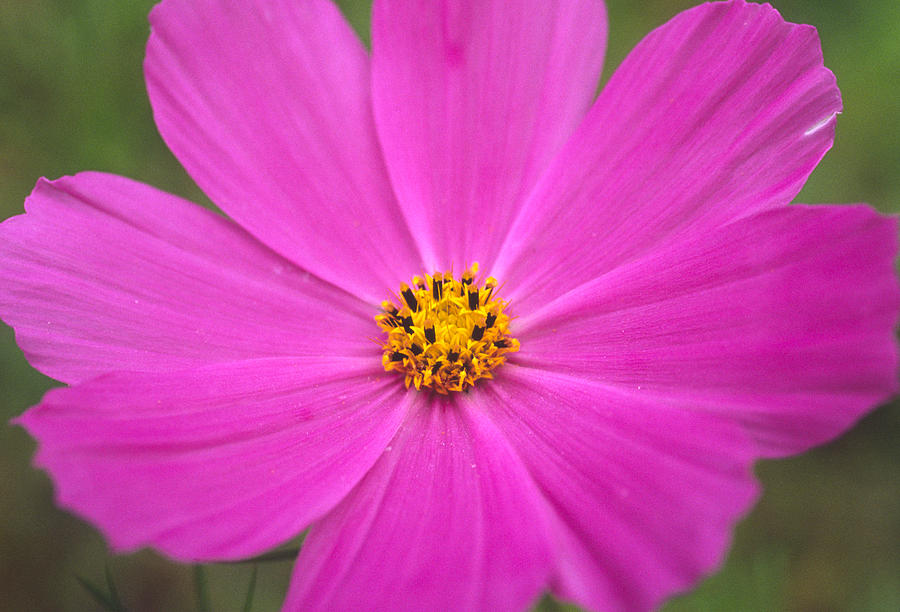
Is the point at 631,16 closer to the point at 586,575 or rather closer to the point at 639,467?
the point at 639,467

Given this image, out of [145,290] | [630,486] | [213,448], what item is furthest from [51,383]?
[630,486]

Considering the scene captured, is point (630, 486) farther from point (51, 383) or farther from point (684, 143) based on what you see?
point (51, 383)

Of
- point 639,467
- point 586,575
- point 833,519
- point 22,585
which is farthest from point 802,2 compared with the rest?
point 22,585

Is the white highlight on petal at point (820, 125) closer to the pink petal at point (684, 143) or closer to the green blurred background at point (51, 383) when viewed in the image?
the pink petal at point (684, 143)

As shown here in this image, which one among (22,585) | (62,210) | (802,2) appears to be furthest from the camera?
(802,2)

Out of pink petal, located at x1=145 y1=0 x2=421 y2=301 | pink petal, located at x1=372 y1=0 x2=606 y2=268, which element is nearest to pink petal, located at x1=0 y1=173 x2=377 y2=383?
pink petal, located at x1=145 y1=0 x2=421 y2=301

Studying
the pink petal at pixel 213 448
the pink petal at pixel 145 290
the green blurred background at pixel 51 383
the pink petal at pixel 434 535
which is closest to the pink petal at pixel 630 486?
the pink petal at pixel 434 535
